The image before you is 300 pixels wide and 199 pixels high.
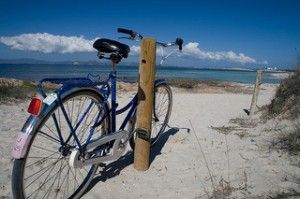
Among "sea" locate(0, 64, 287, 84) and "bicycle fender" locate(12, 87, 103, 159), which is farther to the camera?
"sea" locate(0, 64, 287, 84)

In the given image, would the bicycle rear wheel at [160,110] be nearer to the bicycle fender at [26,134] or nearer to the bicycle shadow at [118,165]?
the bicycle shadow at [118,165]

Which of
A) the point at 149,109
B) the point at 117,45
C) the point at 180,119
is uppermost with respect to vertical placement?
the point at 117,45

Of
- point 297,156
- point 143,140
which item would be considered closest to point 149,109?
point 143,140

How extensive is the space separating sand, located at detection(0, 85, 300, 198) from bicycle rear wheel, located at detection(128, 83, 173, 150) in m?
0.24

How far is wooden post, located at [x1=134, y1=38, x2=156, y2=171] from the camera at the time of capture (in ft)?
13.8

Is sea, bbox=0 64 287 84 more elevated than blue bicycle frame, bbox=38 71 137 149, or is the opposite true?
blue bicycle frame, bbox=38 71 137 149

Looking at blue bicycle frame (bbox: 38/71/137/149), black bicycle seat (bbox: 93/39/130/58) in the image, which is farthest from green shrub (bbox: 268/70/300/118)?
black bicycle seat (bbox: 93/39/130/58)

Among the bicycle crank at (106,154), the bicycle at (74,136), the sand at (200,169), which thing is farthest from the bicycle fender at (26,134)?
the sand at (200,169)

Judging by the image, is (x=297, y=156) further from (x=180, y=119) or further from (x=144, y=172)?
(x=180, y=119)

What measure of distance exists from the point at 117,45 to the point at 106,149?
1208 millimetres

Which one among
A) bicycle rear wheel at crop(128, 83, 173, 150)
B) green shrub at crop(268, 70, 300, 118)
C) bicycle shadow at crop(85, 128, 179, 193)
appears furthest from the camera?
green shrub at crop(268, 70, 300, 118)

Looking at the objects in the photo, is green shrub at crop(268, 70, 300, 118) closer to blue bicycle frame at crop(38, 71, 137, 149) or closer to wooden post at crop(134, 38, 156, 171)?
wooden post at crop(134, 38, 156, 171)

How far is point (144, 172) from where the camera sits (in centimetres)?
444

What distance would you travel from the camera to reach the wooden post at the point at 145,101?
4.20 meters
